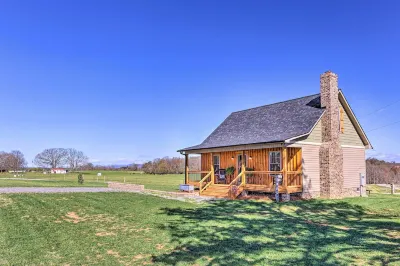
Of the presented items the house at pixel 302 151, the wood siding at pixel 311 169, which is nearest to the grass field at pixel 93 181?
the house at pixel 302 151

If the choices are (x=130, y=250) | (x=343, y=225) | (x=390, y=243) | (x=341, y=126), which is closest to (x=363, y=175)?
(x=341, y=126)

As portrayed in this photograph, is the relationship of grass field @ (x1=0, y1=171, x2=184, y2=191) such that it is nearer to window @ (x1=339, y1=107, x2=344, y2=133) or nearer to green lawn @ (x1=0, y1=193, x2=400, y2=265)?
green lawn @ (x1=0, y1=193, x2=400, y2=265)

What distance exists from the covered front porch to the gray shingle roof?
35.5 inches

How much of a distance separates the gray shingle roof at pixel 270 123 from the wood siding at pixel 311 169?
1.40 meters

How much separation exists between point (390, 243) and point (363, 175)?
14.5 metres

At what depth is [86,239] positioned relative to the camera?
8.03m

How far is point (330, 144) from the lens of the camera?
18.8 metres

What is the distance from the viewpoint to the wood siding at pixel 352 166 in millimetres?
20250

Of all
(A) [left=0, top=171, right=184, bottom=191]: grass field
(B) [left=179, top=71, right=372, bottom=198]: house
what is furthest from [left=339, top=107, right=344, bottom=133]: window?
(A) [left=0, top=171, right=184, bottom=191]: grass field

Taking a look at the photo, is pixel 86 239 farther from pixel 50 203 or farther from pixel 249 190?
pixel 249 190

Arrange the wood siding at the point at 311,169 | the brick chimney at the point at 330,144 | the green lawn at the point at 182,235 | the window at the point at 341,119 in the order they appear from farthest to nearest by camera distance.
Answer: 1. the window at the point at 341,119
2. the brick chimney at the point at 330,144
3. the wood siding at the point at 311,169
4. the green lawn at the point at 182,235

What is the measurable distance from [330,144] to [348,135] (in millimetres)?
2703

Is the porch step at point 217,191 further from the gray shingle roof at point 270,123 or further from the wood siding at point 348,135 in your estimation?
the wood siding at point 348,135

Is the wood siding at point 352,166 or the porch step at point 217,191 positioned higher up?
the wood siding at point 352,166
